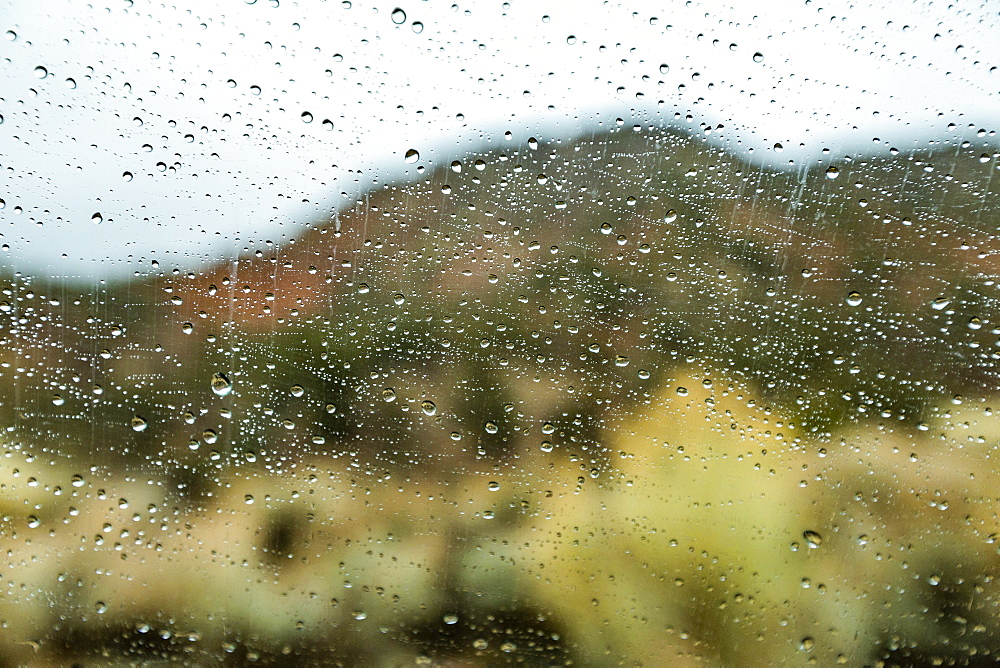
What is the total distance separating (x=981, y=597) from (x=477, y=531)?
64cm

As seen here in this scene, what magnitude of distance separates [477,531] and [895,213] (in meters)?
0.62

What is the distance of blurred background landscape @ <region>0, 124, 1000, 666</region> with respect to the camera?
1.99ft

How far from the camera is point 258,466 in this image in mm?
635

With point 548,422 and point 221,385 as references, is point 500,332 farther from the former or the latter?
point 221,385

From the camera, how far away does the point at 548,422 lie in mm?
628

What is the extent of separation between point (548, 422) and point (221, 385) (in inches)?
15.7

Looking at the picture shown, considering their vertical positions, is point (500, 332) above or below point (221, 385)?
above

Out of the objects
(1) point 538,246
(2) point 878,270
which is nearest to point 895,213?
(2) point 878,270

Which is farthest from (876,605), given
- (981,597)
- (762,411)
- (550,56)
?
(550,56)

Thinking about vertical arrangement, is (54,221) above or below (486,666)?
above

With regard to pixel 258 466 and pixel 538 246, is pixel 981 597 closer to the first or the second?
pixel 538 246

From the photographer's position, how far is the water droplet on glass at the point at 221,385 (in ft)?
2.05

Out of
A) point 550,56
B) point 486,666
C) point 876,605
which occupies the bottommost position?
point 486,666

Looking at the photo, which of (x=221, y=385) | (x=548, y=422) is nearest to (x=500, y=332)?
(x=548, y=422)
